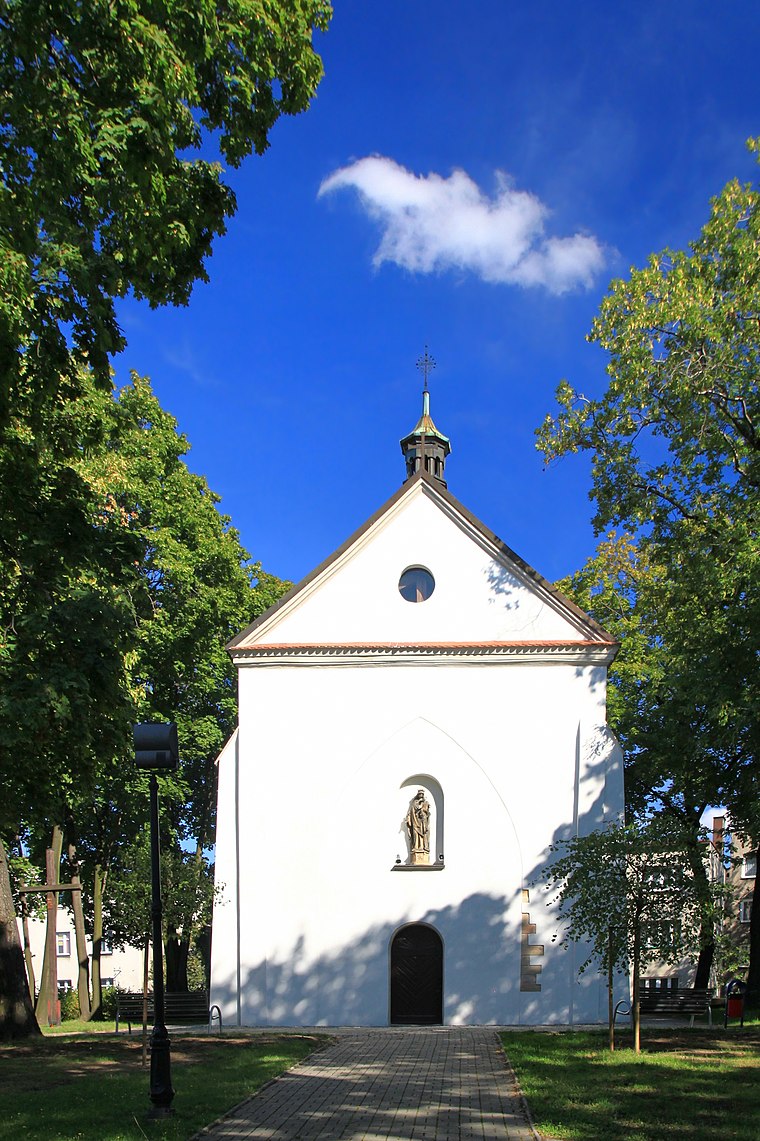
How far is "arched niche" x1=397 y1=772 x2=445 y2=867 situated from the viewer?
21672mm

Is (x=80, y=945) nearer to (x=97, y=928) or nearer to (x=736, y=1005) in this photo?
(x=97, y=928)

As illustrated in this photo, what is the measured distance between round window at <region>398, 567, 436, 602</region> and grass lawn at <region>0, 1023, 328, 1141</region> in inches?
371

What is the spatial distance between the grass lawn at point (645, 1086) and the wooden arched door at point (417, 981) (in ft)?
13.6

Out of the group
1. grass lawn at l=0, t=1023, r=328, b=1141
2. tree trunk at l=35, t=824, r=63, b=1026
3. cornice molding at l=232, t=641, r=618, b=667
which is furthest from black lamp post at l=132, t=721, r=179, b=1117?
tree trunk at l=35, t=824, r=63, b=1026

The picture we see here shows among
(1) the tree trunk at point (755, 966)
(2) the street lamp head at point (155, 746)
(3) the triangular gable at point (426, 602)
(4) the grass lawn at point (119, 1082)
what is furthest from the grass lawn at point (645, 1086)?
(3) the triangular gable at point (426, 602)

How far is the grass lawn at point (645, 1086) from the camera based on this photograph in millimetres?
8602

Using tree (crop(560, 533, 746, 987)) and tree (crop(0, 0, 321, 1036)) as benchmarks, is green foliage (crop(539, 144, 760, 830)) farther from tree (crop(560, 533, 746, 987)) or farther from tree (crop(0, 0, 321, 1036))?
tree (crop(0, 0, 321, 1036))

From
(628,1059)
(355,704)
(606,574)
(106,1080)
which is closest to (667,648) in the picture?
(606,574)

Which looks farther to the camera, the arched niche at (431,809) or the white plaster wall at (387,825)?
the arched niche at (431,809)

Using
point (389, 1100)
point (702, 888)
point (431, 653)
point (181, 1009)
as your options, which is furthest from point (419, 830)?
point (389, 1100)

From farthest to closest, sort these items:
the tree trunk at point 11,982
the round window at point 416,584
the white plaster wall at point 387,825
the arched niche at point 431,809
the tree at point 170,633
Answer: the tree at point 170,633 < the round window at point 416,584 < the arched niche at point 431,809 < the white plaster wall at point 387,825 < the tree trunk at point 11,982

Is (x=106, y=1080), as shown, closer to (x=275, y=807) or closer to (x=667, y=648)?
(x=275, y=807)

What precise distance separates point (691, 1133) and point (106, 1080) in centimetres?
678

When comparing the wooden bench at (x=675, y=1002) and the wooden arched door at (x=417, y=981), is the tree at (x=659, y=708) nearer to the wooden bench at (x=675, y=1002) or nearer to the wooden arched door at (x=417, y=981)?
the wooden bench at (x=675, y=1002)
